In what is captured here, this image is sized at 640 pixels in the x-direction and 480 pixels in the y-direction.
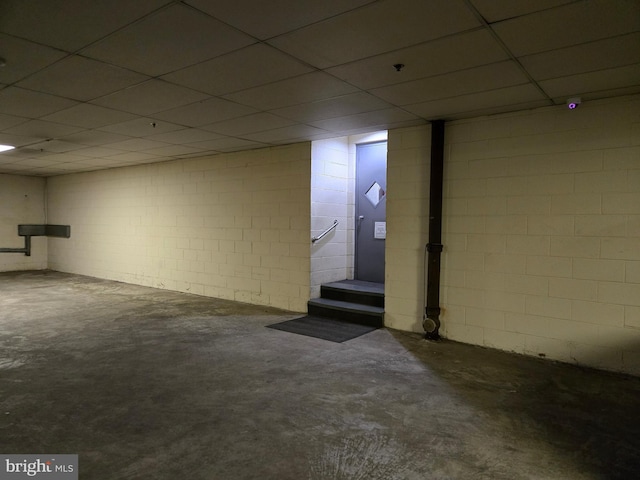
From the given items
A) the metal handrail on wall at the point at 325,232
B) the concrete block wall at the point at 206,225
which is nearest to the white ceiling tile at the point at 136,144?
the concrete block wall at the point at 206,225

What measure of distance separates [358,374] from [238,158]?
13.8 ft

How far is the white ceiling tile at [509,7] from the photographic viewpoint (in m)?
2.08

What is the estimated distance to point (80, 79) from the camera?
3273 millimetres

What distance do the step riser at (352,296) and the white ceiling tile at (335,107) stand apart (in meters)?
2.33

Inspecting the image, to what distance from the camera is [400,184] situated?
480 centimetres

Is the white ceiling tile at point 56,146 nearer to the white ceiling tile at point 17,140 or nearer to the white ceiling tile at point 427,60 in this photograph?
the white ceiling tile at point 17,140

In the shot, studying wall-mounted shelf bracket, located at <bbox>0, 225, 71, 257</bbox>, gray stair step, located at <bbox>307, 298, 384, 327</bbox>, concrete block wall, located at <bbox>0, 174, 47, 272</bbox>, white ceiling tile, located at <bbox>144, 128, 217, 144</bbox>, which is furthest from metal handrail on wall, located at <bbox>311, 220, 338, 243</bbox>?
concrete block wall, located at <bbox>0, 174, 47, 272</bbox>

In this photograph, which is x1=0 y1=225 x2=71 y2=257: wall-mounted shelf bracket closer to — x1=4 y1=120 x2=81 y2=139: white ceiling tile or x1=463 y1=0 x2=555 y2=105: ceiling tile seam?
x1=4 y1=120 x2=81 y2=139: white ceiling tile

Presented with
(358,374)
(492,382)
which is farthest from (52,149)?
(492,382)

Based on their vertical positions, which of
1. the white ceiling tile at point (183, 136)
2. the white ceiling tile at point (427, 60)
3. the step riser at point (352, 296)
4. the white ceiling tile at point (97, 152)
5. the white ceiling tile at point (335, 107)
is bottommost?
the step riser at point (352, 296)

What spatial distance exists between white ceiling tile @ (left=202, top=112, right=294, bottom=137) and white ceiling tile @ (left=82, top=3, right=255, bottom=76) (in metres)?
1.42

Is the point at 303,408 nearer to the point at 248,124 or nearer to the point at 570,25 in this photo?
the point at 570,25

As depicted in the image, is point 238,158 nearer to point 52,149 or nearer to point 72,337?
point 52,149

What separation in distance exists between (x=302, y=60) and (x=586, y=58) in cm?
194
